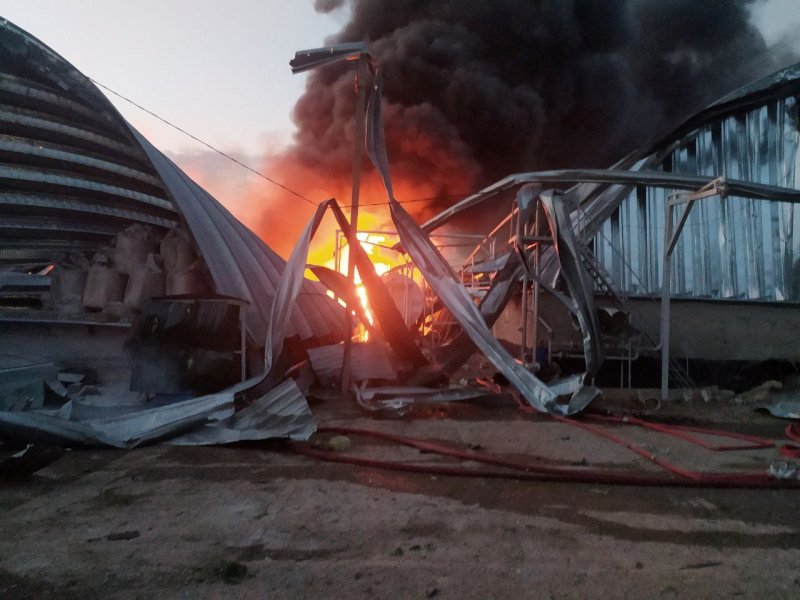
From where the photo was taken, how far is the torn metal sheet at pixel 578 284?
7449 millimetres

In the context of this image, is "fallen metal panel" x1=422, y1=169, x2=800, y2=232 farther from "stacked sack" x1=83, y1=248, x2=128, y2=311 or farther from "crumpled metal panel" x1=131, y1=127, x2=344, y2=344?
"stacked sack" x1=83, y1=248, x2=128, y2=311

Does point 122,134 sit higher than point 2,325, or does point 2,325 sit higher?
point 122,134

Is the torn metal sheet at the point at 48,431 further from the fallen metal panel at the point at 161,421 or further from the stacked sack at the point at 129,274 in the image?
the stacked sack at the point at 129,274

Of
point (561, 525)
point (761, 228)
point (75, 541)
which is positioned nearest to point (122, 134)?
point (75, 541)

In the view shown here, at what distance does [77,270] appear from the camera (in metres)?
11.0

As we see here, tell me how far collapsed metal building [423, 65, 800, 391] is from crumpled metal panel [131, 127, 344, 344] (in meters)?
Answer: 3.57

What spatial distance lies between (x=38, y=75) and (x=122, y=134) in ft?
5.23

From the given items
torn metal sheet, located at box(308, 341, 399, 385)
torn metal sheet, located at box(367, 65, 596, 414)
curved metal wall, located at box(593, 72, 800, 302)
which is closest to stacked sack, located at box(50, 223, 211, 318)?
torn metal sheet, located at box(308, 341, 399, 385)

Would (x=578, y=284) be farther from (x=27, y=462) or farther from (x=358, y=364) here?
(x=27, y=462)

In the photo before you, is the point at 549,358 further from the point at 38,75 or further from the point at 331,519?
the point at 38,75

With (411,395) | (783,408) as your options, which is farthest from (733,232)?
(411,395)

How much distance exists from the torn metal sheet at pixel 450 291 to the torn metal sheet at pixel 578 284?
0.94 m

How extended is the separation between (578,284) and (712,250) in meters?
5.63

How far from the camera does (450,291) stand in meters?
8.18
